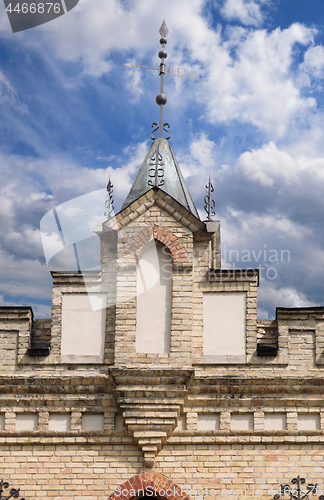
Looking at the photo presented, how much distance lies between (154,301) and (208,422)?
9.19 ft

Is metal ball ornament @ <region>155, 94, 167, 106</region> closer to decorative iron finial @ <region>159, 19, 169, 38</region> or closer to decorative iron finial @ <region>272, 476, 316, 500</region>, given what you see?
decorative iron finial @ <region>159, 19, 169, 38</region>

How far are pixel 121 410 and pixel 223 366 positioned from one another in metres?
2.33

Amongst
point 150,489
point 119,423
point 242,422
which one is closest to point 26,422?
point 119,423

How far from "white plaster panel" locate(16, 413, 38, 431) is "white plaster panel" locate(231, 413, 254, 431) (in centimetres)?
419

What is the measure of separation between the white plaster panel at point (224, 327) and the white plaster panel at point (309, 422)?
1.70 metres

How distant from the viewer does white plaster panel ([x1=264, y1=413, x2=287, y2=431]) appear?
11.5 meters

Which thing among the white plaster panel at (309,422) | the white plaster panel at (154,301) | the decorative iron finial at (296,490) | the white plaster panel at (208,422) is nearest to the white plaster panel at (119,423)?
the white plaster panel at (154,301)

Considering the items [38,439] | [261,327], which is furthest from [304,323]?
[38,439]

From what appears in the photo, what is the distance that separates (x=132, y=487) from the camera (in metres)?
11.1

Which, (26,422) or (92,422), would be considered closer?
(92,422)

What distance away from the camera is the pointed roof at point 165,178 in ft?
48.8

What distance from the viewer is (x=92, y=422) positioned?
38.4 feet

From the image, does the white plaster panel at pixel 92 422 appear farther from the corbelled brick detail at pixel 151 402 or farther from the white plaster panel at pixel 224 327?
the white plaster panel at pixel 224 327

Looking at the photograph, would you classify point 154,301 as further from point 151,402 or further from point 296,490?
point 296,490
